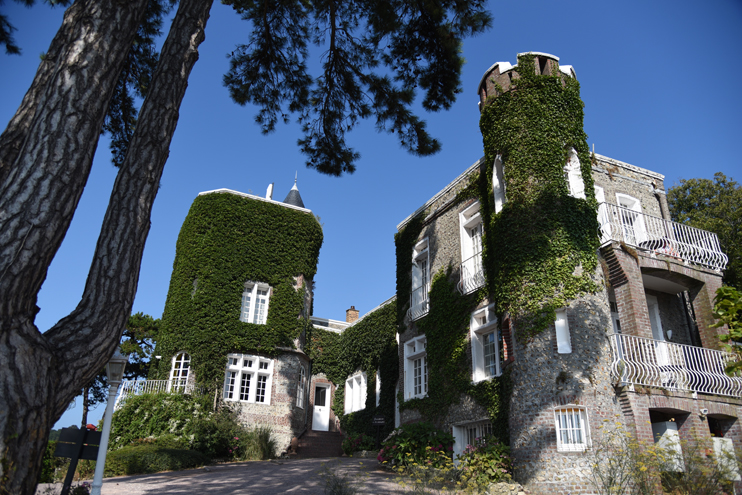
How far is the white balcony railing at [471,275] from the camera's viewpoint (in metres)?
12.9

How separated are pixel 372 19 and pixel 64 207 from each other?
776 cm

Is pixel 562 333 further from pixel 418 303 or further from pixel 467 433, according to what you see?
Result: pixel 418 303

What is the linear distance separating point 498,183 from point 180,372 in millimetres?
12999

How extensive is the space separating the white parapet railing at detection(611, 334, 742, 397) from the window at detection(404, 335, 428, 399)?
244 inches

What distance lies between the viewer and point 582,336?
32.8 ft

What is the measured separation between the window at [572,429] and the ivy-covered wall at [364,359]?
8.59 meters

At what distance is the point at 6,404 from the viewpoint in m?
2.96

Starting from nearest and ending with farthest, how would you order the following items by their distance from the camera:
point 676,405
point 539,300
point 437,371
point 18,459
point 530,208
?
point 18,459 → point 676,405 → point 539,300 → point 530,208 → point 437,371

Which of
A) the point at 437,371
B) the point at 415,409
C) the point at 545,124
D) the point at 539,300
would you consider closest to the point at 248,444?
the point at 415,409

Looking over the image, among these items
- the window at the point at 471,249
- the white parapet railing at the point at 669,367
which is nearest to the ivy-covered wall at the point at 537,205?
the window at the point at 471,249

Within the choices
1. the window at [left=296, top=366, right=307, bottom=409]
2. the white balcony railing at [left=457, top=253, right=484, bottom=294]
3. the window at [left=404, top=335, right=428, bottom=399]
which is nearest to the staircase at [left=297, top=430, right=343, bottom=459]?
the window at [left=296, top=366, right=307, bottom=409]

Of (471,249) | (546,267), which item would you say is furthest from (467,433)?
(471,249)

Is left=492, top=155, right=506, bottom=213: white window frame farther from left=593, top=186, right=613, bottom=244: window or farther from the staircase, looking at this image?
the staircase

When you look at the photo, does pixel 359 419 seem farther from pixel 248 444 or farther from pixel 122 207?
pixel 122 207
